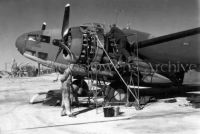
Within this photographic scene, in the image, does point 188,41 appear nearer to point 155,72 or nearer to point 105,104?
point 155,72

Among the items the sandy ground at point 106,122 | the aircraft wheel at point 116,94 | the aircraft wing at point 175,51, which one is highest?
the aircraft wing at point 175,51

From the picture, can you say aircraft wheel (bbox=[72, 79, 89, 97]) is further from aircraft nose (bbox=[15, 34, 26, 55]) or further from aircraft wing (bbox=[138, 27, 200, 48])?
aircraft wing (bbox=[138, 27, 200, 48])

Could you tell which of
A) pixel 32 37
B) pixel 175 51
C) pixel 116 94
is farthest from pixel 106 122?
pixel 32 37

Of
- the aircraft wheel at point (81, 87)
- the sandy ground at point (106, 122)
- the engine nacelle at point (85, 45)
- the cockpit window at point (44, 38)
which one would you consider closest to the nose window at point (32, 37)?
the cockpit window at point (44, 38)

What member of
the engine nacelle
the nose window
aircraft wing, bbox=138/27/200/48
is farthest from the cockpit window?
aircraft wing, bbox=138/27/200/48

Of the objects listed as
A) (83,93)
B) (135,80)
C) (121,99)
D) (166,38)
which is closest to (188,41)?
(166,38)

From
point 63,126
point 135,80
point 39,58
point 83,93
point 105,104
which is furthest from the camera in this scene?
point 83,93

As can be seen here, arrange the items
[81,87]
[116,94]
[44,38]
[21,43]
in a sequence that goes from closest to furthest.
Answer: [116,94], [44,38], [21,43], [81,87]

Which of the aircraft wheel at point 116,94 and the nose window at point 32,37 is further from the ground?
the nose window at point 32,37

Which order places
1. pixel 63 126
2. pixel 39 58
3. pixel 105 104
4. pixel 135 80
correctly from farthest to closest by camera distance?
pixel 39 58 < pixel 135 80 < pixel 105 104 < pixel 63 126

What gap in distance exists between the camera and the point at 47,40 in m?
11.8

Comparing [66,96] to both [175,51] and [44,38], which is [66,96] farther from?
[175,51]

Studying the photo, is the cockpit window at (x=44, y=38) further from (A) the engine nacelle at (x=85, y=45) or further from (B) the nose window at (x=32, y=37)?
(A) the engine nacelle at (x=85, y=45)

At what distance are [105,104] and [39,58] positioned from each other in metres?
3.90
